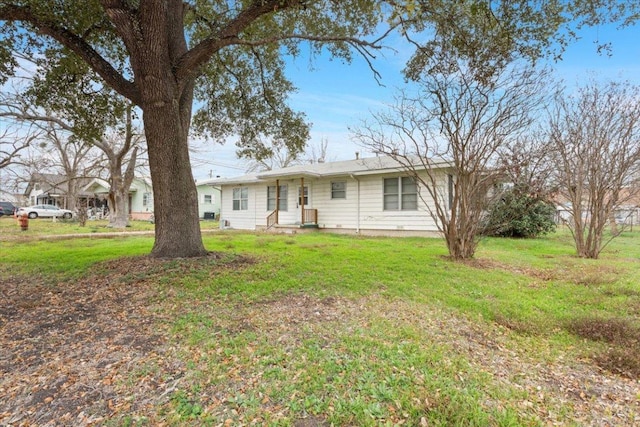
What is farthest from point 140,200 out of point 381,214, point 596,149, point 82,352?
point 596,149

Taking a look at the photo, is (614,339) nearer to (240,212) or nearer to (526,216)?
(526,216)

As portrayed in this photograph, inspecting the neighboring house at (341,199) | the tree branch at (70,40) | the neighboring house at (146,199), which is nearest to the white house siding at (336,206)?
the neighboring house at (341,199)

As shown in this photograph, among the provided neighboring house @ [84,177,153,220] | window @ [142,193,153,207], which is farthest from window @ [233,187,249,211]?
window @ [142,193,153,207]

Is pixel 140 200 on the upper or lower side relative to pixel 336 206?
upper

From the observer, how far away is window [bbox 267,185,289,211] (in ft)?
53.2

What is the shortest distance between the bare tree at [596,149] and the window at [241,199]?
13622 millimetres

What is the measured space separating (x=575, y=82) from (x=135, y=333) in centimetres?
1097

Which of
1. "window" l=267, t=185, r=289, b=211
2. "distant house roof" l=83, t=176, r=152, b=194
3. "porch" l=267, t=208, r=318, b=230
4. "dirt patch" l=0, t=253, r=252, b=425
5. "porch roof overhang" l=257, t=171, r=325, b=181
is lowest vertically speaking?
"dirt patch" l=0, t=253, r=252, b=425

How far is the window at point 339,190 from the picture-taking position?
14653 mm

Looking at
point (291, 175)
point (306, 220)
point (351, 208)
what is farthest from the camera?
point (306, 220)

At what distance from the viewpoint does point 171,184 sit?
611 cm

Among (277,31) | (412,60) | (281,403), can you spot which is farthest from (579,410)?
(277,31)

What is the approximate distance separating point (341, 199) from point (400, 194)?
274cm

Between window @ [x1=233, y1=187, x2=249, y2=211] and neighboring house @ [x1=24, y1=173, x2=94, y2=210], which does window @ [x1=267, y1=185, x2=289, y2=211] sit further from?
neighboring house @ [x1=24, y1=173, x2=94, y2=210]
